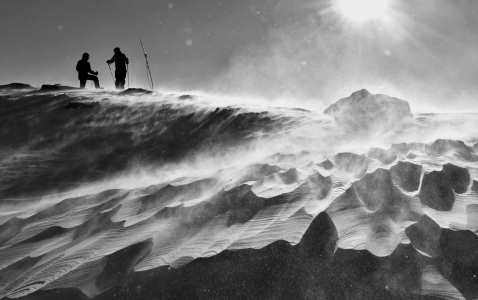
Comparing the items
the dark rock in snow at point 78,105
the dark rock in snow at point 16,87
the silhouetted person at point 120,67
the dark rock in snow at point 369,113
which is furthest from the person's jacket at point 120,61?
the dark rock in snow at point 369,113

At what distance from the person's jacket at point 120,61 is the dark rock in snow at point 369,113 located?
6.18 m

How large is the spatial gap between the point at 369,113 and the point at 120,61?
22.5 ft

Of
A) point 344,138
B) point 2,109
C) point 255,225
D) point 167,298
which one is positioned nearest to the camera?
point 167,298

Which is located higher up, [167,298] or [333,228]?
[333,228]

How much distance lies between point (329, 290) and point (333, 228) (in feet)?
1.25

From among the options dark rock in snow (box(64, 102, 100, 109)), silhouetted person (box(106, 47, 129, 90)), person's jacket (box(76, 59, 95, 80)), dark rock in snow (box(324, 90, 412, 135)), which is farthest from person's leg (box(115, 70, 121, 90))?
dark rock in snow (box(324, 90, 412, 135))

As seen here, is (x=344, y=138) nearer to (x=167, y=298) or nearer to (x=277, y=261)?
(x=277, y=261)

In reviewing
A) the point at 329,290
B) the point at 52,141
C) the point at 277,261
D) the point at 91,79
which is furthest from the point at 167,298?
the point at 91,79

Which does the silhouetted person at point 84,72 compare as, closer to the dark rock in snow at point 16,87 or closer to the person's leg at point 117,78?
the person's leg at point 117,78

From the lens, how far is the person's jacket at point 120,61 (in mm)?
9477

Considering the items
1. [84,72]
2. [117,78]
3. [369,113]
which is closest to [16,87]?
[84,72]

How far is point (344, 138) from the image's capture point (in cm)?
457

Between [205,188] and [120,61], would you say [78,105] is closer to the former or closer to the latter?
[205,188]

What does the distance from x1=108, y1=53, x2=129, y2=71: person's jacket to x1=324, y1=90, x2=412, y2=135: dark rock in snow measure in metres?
6.18
